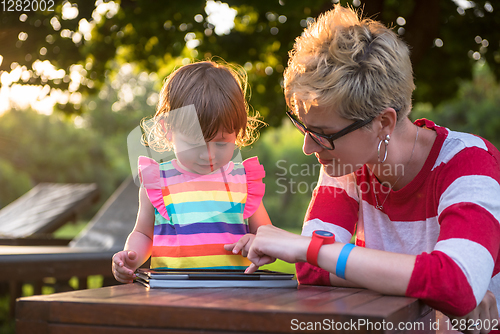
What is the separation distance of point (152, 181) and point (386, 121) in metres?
0.91

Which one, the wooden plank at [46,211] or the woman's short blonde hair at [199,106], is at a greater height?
the woman's short blonde hair at [199,106]

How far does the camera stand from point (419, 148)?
1699 mm

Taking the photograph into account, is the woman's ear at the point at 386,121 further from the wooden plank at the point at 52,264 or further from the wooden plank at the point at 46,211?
the wooden plank at the point at 46,211

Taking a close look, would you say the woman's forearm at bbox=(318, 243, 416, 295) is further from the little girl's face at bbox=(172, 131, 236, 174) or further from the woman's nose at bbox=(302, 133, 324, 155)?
the little girl's face at bbox=(172, 131, 236, 174)

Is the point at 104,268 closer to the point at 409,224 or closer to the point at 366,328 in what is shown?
the point at 409,224

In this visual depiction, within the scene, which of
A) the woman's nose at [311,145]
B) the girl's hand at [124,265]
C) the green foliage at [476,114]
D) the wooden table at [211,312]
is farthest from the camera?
the green foliage at [476,114]

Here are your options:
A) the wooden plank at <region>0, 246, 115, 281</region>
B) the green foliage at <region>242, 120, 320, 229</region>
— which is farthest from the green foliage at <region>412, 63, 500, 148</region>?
the wooden plank at <region>0, 246, 115, 281</region>

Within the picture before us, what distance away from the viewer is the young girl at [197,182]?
5.54 feet

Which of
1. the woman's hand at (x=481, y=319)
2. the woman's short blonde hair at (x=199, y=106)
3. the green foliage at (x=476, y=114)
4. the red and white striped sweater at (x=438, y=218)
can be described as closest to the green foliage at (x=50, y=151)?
the green foliage at (x=476, y=114)

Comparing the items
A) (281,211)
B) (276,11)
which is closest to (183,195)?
(276,11)

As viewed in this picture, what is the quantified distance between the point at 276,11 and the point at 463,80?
160 inches

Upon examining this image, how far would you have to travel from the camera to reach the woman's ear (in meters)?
1.61

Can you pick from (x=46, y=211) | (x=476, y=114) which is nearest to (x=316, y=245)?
(x=46, y=211)

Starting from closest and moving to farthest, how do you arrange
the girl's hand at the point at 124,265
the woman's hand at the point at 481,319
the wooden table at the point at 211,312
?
the wooden table at the point at 211,312
the woman's hand at the point at 481,319
the girl's hand at the point at 124,265
